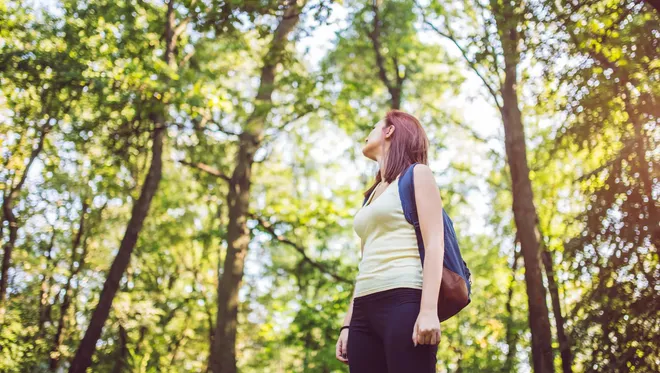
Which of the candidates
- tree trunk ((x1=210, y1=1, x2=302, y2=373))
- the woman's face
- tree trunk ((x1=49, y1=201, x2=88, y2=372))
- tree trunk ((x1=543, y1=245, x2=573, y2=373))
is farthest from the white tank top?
tree trunk ((x1=49, y1=201, x2=88, y2=372))

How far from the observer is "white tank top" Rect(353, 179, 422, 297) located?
2279 millimetres

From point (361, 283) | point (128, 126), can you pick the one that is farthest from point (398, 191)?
point (128, 126)

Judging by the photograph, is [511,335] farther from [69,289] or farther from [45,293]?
[45,293]

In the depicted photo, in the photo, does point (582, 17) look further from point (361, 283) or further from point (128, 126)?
point (128, 126)

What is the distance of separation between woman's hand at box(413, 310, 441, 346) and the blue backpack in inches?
8.0

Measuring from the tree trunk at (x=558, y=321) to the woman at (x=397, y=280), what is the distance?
17.8 ft

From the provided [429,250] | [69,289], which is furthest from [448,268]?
[69,289]

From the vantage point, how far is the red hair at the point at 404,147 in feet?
8.65

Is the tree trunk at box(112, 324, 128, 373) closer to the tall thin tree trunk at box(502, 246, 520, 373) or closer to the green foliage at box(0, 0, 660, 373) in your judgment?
the green foliage at box(0, 0, 660, 373)

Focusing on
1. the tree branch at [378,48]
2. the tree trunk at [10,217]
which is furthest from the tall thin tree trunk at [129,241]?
the tree branch at [378,48]

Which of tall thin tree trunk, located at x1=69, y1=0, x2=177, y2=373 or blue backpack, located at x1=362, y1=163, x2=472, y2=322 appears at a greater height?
tall thin tree trunk, located at x1=69, y1=0, x2=177, y2=373

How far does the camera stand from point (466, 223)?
19016 mm

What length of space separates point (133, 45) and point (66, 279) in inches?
372

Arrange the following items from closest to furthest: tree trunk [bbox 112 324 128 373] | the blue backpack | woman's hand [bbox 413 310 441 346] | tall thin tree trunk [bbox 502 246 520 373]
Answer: woman's hand [bbox 413 310 441 346] → the blue backpack → tall thin tree trunk [bbox 502 246 520 373] → tree trunk [bbox 112 324 128 373]
